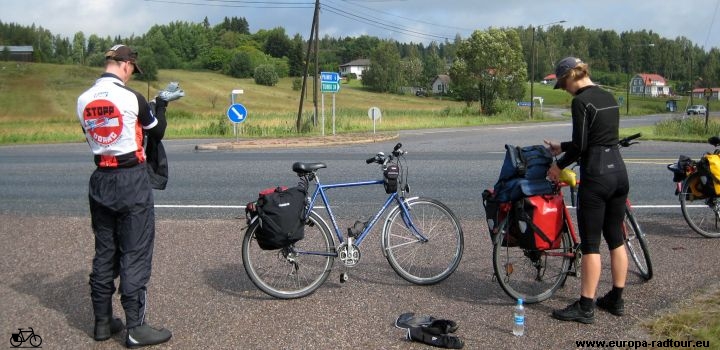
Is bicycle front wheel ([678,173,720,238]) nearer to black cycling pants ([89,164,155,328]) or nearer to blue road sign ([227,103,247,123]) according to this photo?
black cycling pants ([89,164,155,328])

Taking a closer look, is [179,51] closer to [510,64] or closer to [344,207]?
[510,64]

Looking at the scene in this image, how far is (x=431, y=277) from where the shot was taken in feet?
17.9

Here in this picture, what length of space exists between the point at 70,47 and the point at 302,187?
167 m

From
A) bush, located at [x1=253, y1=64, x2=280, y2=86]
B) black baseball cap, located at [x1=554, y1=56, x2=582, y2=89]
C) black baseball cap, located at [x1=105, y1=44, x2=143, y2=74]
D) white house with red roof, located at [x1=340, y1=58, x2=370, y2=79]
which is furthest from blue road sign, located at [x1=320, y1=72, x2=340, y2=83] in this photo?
white house with red roof, located at [x1=340, y1=58, x2=370, y2=79]

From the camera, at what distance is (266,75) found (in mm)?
106625

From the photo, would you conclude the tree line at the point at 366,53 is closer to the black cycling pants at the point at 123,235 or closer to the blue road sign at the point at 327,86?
the blue road sign at the point at 327,86

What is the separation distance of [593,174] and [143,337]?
319 centimetres

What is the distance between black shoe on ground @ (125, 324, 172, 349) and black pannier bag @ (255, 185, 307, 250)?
1.07 metres

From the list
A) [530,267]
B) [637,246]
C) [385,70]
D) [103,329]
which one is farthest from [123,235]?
[385,70]

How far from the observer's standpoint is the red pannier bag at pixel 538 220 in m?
4.72

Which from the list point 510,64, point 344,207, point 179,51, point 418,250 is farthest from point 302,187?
point 179,51

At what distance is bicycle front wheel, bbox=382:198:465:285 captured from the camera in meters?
5.44

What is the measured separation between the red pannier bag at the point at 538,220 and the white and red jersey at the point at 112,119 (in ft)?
8.84

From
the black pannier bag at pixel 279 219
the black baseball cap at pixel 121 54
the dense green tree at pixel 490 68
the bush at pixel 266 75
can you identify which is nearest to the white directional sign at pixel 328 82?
the black pannier bag at pixel 279 219
